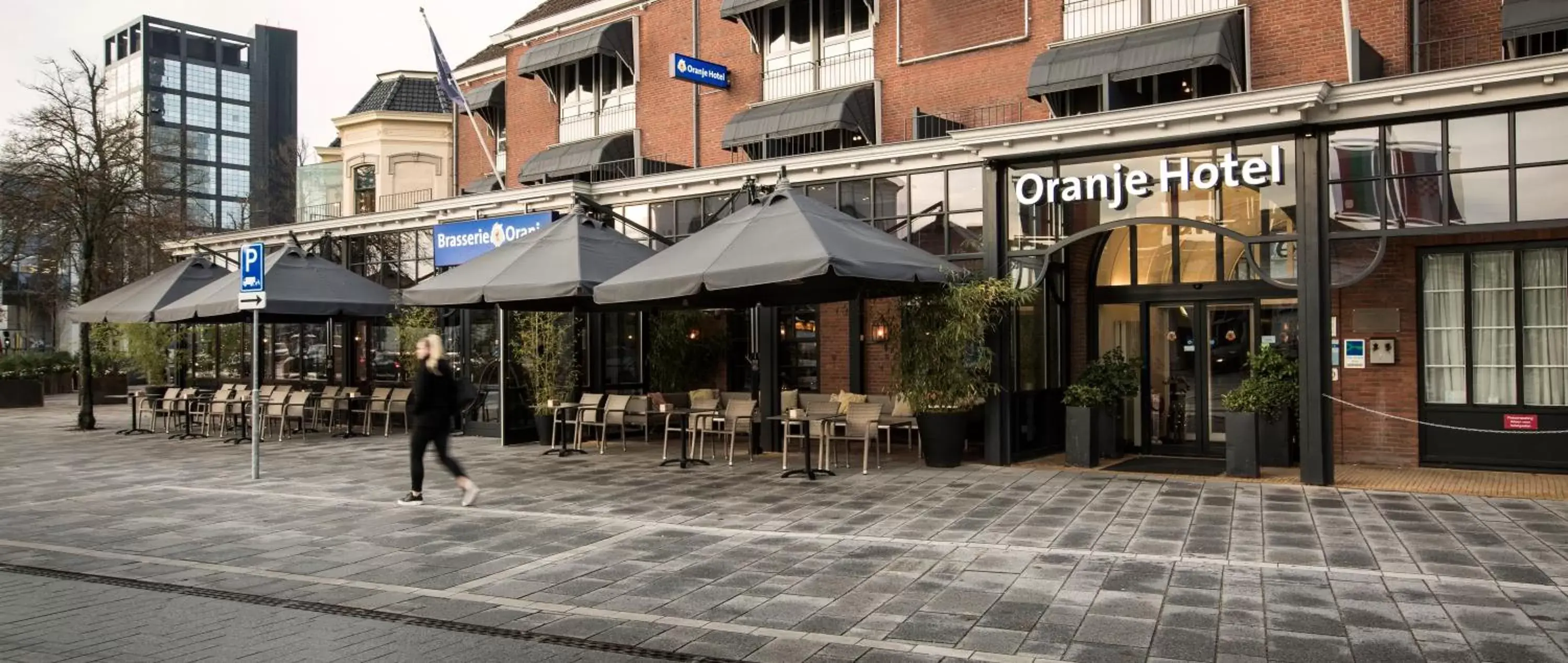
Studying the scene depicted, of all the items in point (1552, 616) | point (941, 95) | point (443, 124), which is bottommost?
point (1552, 616)

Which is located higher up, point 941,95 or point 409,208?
point 941,95

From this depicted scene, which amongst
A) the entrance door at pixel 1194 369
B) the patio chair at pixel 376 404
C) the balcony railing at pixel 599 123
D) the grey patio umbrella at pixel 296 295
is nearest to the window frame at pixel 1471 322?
the entrance door at pixel 1194 369

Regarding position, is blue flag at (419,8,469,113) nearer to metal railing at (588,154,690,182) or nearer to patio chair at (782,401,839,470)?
metal railing at (588,154,690,182)

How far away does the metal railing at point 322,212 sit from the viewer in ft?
76.2

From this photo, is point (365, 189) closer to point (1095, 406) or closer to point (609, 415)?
point (609, 415)

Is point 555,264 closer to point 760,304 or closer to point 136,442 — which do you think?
point 760,304

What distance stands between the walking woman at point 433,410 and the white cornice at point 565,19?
12.1m

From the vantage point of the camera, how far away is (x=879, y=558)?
730 centimetres

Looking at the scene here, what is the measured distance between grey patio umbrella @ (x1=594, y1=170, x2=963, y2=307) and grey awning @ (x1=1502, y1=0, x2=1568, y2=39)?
6.43 metres

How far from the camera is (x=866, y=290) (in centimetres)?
1230

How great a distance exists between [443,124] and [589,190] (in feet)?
46.0

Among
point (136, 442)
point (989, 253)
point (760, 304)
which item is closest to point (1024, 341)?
point (989, 253)

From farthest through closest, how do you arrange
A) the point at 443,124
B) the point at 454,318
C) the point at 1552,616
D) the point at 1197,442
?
1. the point at 443,124
2. the point at 454,318
3. the point at 1197,442
4. the point at 1552,616

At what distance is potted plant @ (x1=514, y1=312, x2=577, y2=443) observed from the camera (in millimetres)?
15281
